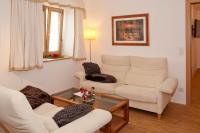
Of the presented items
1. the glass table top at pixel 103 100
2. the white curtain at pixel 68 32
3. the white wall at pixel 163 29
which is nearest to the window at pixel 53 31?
the white curtain at pixel 68 32

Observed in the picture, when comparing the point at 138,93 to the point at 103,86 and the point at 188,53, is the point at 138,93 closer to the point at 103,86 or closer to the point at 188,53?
the point at 103,86

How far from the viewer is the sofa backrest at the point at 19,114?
1574 mm

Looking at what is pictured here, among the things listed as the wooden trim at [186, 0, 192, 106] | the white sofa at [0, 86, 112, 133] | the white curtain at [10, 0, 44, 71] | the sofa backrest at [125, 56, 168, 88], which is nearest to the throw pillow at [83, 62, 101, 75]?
the sofa backrest at [125, 56, 168, 88]

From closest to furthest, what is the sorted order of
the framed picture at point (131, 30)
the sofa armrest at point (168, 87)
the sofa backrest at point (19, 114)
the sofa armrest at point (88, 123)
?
the sofa backrest at point (19, 114), the sofa armrest at point (88, 123), the sofa armrest at point (168, 87), the framed picture at point (131, 30)

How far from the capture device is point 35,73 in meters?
4.18

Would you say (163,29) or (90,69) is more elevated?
(163,29)

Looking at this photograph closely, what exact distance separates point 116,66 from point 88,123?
2.74 metres

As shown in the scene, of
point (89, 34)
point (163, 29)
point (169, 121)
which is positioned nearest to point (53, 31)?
point (89, 34)

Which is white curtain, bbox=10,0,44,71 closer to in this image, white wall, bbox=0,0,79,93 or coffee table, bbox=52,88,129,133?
white wall, bbox=0,0,79,93

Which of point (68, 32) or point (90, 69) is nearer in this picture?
point (90, 69)

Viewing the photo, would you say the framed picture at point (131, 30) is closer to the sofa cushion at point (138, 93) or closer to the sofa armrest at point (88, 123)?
the sofa cushion at point (138, 93)

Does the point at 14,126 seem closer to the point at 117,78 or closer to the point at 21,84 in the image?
the point at 21,84

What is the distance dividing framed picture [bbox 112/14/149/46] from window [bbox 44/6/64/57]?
1390 millimetres

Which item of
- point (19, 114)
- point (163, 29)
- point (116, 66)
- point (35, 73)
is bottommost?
point (19, 114)
